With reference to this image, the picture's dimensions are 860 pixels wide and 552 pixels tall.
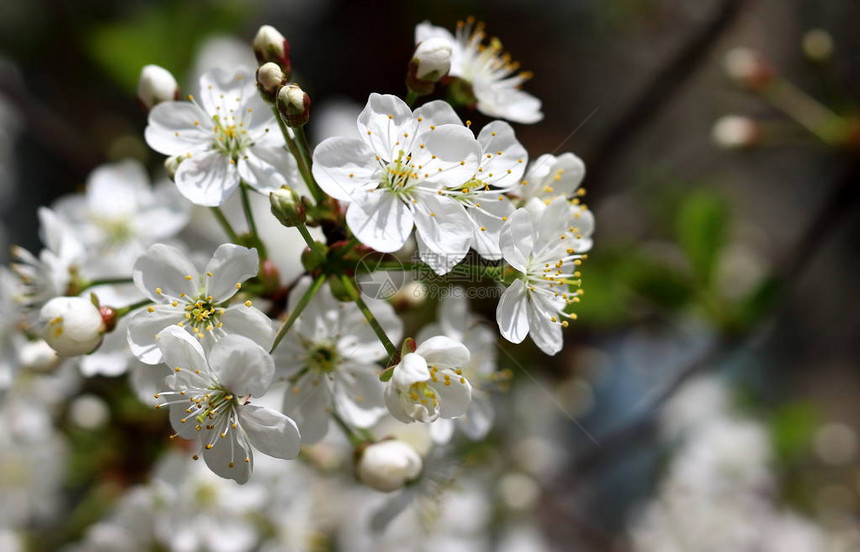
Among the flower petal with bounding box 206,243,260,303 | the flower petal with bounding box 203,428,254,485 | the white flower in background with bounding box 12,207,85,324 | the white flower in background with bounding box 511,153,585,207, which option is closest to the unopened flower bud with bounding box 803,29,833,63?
the white flower in background with bounding box 511,153,585,207

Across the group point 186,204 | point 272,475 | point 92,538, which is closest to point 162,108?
point 186,204

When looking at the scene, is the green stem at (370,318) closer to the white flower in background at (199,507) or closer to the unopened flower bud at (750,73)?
the white flower in background at (199,507)

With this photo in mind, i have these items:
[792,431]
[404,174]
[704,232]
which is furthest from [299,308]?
[792,431]

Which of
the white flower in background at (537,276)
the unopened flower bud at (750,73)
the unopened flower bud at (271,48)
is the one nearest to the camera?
the white flower in background at (537,276)

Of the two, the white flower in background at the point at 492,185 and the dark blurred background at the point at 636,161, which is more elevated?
the white flower in background at the point at 492,185

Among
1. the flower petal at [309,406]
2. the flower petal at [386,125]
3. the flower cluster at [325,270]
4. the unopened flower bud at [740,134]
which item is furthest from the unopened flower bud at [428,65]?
the unopened flower bud at [740,134]

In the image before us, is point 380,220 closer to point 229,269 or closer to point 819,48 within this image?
point 229,269

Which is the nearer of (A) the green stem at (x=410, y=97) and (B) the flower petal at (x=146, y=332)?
(B) the flower petal at (x=146, y=332)
